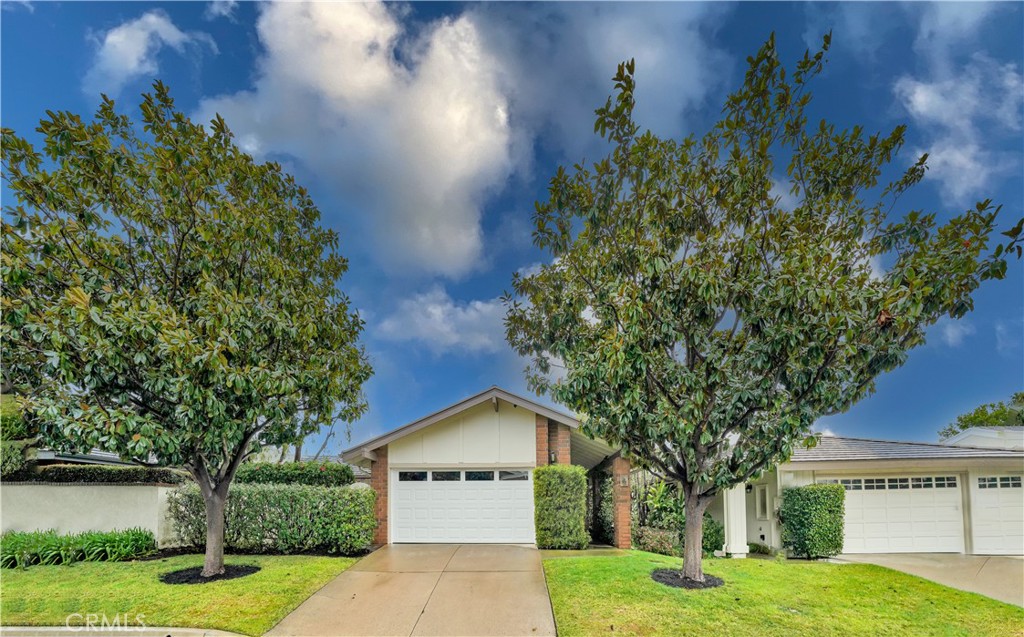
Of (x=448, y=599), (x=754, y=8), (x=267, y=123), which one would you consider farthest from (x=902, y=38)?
(x=448, y=599)

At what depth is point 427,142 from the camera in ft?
48.0

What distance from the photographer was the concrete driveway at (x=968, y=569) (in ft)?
34.6

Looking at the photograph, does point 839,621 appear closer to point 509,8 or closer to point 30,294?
point 509,8

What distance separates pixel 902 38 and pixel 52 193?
63.2ft

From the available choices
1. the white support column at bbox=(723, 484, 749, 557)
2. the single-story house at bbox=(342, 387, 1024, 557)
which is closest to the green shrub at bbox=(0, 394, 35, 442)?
the single-story house at bbox=(342, 387, 1024, 557)

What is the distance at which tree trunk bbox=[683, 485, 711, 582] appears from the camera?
970cm

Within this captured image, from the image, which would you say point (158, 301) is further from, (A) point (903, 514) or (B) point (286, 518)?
(A) point (903, 514)

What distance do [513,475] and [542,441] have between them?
3.98 ft

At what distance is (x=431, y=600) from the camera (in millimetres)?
8812

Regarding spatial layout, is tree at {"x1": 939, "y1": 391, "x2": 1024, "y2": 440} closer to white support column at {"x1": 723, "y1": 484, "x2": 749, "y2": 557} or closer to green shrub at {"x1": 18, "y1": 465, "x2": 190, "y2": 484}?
white support column at {"x1": 723, "y1": 484, "x2": 749, "y2": 557}

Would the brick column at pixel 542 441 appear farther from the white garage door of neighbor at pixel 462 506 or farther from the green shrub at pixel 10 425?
the green shrub at pixel 10 425

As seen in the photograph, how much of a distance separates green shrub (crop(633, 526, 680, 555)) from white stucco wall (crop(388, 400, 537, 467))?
355 centimetres

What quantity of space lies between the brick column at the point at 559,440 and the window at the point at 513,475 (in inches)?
36.8

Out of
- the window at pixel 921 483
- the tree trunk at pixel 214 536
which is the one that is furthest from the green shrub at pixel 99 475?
the window at pixel 921 483
